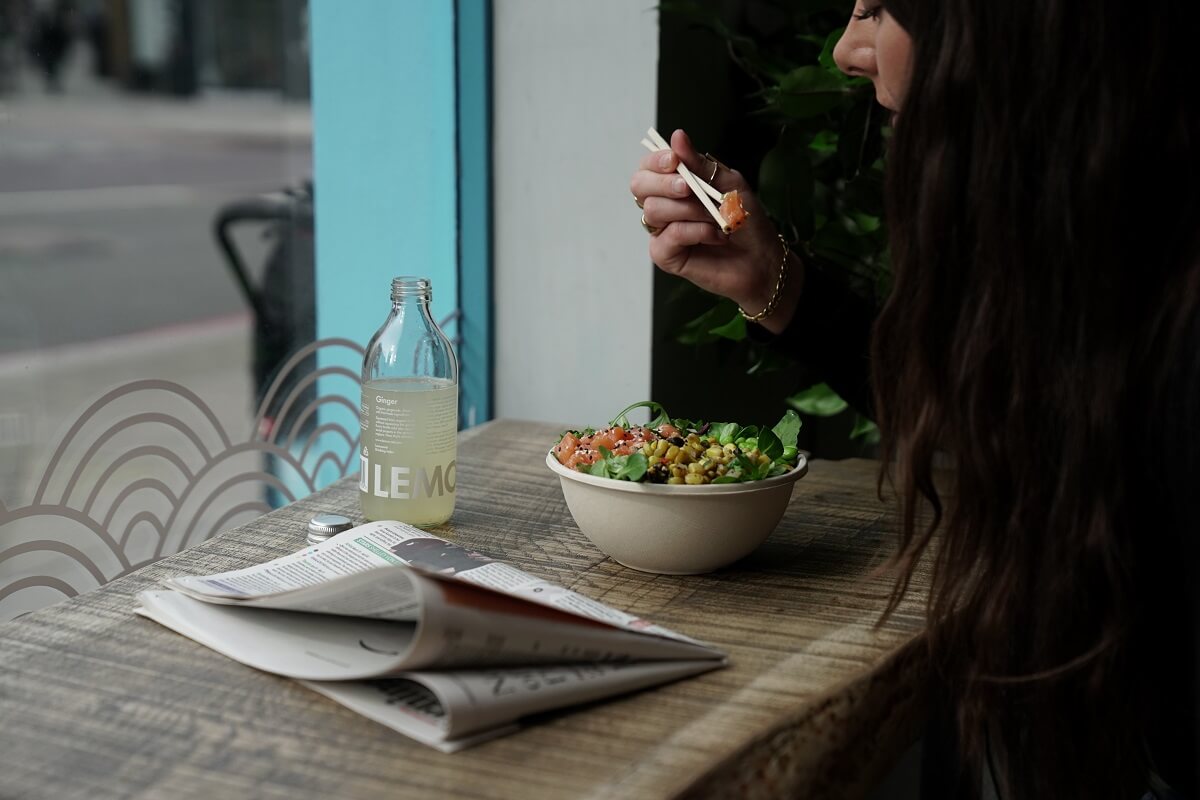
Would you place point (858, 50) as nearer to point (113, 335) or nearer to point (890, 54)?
point (890, 54)

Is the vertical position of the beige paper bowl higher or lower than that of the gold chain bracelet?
lower

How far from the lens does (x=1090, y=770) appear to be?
844 millimetres

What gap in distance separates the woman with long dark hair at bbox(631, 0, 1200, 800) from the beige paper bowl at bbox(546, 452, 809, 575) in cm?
13

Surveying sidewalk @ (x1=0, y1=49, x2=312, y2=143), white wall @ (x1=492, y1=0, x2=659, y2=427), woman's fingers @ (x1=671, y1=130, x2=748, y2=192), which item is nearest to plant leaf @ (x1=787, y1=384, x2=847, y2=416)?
white wall @ (x1=492, y1=0, x2=659, y2=427)

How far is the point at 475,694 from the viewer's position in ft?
2.25

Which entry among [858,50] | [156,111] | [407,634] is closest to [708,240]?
[858,50]

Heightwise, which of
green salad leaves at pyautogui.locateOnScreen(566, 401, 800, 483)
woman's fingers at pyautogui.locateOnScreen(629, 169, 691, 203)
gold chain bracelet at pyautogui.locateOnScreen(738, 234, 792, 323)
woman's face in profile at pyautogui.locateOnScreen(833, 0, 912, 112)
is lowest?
green salad leaves at pyautogui.locateOnScreen(566, 401, 800, 483)

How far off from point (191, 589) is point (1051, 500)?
2.02 feet

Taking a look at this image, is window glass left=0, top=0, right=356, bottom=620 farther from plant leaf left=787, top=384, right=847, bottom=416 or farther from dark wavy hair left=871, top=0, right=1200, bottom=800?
dark wavy hair left=871, top=0, right=1200, bottom=800

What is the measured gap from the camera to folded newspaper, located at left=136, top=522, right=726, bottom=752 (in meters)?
0.69

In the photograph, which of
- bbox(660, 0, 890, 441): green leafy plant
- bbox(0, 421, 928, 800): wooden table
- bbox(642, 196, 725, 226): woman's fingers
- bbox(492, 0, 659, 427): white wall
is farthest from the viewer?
bbox(492, 0, 659, 427): white wall

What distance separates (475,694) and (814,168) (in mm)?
1363

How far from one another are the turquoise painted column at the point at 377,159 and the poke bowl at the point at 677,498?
2.81 ft

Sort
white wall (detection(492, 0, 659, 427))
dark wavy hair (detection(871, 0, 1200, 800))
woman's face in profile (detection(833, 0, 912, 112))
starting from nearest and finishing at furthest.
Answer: dark wavy hair (detection(871, 0, 1200, 800))
woman's face in profile (detection(833, 0, 912, 112))
white wall (detection(492, 0, 659, 427))
